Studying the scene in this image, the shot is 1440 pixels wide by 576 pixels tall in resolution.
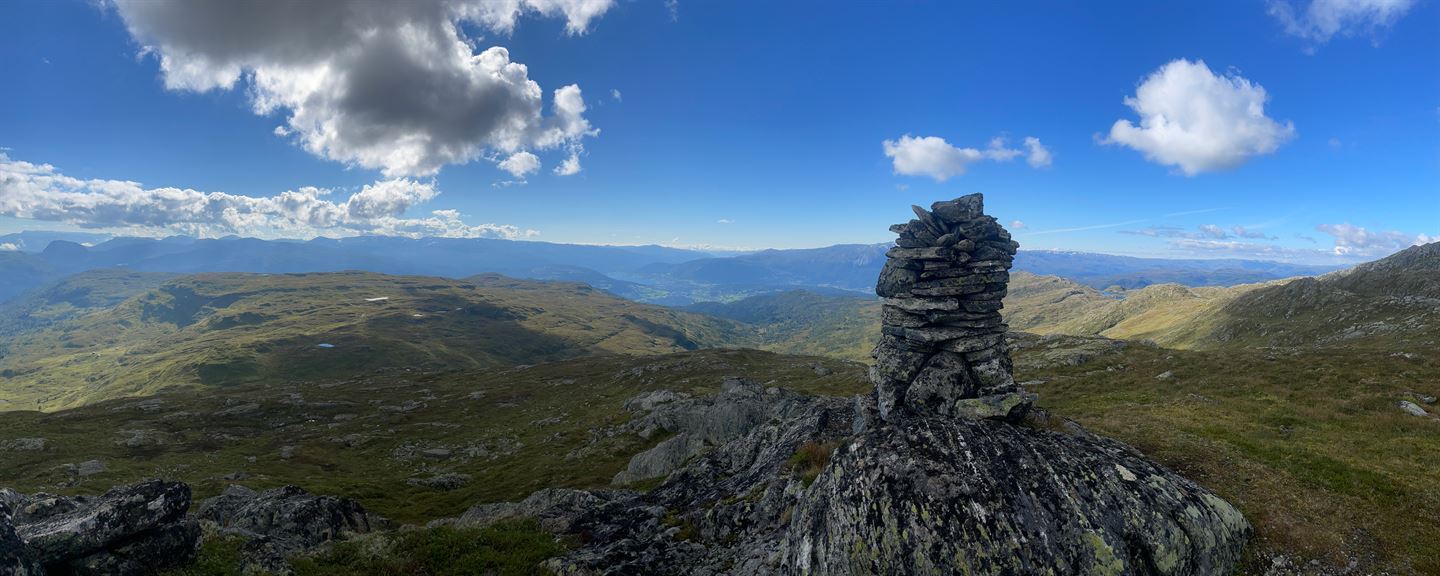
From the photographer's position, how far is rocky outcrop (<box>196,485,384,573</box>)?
73.7 feet

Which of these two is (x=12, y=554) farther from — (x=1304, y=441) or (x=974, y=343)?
(x=1304, y=441)

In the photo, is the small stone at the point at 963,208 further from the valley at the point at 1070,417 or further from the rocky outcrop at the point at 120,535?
the rocky outcrop at the point at 120,535

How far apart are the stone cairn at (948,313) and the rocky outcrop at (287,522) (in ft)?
102

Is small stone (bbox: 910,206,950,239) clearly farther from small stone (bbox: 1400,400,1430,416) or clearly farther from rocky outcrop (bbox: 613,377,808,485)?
small stone (bbox: 1400,400,1430,416)

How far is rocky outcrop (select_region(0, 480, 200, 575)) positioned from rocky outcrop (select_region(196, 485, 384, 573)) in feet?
8.27

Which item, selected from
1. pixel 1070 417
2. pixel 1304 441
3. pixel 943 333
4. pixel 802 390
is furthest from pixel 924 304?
pixel 802 390

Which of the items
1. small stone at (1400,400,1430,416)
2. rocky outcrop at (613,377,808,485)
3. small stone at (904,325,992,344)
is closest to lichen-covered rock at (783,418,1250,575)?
small stone at (904,325,992,344)

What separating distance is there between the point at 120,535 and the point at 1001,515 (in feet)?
98.8

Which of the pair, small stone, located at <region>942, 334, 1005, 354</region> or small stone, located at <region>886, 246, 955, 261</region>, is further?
small stone, located at <region>886, 246, 955, 261</region>

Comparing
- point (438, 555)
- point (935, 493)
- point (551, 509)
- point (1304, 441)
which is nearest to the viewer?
point (935, 493)

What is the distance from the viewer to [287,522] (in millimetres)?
29188

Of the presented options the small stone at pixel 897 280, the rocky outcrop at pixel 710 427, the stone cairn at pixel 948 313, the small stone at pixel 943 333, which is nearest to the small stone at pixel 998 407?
the stone cairn at pixel 948 313

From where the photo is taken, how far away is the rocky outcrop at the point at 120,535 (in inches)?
679

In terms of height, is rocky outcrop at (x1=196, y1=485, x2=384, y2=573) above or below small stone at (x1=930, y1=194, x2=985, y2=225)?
below
